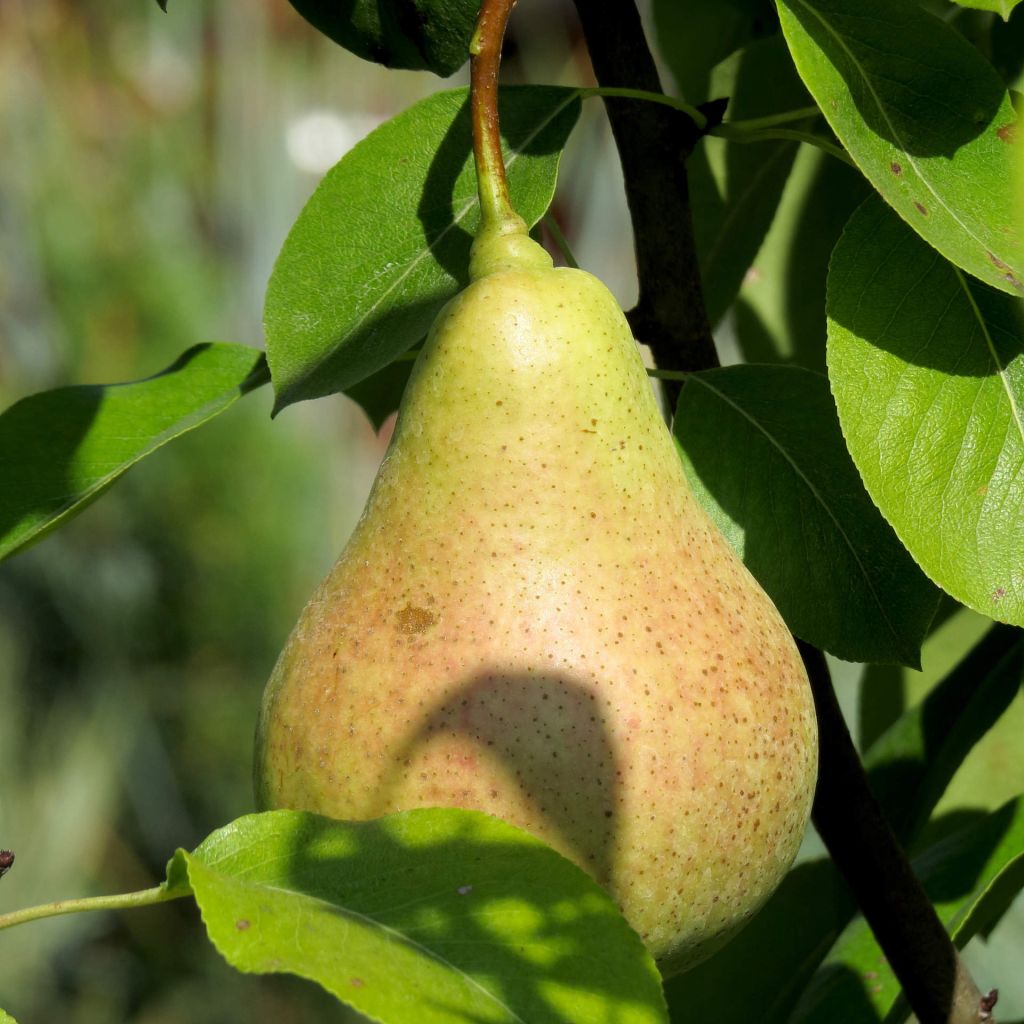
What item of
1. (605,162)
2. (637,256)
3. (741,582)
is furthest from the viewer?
(605,162)

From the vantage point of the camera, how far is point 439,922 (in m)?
0.54

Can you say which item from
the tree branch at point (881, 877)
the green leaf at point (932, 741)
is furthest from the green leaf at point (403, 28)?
the green leaf at point (932, 741)

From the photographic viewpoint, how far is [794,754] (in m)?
0.63

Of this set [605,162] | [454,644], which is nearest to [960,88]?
[454,644]

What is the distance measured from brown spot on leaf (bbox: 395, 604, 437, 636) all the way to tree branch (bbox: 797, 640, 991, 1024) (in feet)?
0.94

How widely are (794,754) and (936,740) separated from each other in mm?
467

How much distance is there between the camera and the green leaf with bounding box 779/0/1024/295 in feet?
2.06

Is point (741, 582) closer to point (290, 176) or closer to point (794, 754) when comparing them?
point (794, 754)

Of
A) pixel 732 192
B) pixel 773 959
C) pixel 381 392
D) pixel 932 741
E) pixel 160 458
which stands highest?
pixel 732 192

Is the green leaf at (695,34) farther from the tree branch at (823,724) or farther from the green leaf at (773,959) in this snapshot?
the green leaf at (773,959)

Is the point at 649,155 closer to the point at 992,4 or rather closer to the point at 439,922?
the point at 992,4

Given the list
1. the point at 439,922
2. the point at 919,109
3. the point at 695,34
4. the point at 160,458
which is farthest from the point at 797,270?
the point at 160,458

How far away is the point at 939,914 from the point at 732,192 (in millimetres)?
549

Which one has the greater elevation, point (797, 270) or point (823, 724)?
point (797, 270)
